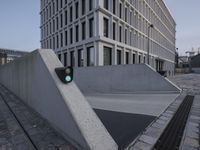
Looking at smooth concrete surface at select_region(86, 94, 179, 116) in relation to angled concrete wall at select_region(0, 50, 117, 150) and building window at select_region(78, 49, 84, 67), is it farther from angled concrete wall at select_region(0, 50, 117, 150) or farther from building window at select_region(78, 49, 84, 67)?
building window at select_region(78, 49, 84, 67)

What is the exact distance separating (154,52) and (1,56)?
121 ft

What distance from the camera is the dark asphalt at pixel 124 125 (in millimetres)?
3648

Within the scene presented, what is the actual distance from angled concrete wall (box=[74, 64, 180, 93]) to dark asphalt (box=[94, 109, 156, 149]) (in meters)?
5.90

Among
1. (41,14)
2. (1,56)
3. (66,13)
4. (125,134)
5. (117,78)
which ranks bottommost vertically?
(125,134)

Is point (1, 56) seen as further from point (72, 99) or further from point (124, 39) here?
point (72, 99)

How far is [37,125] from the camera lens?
177 inches

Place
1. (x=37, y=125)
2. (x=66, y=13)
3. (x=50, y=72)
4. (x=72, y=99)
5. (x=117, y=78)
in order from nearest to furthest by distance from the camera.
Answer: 1. (x=72, y=99)
2. (x=50, y=72)
3. (x=37, y=125)
4. (x=117, y=78)
5. (x=66, y=13)

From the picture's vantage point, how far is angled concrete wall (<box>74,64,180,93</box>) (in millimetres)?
10758

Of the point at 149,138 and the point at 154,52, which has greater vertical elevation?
the point at 154,52

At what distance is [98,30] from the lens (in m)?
17.6

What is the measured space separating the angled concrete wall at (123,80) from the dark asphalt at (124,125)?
5.90 m

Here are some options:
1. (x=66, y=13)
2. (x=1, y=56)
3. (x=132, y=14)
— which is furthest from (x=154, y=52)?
(x=1, y=56)

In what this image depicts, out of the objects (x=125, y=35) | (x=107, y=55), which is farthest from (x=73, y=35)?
(x=125, y=35)

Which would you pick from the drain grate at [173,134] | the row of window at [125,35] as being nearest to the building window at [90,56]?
the row of window at [125,35]
